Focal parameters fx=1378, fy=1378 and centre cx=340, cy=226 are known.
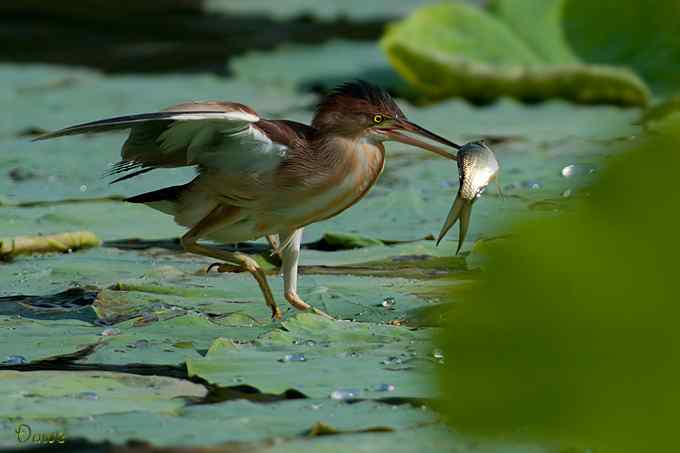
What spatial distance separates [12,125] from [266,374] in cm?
490

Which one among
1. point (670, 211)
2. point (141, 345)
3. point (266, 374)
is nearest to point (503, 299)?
point (670, 211)

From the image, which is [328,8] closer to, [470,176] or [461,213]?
[470,176]

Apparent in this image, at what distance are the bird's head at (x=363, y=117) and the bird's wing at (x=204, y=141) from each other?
0.91ft

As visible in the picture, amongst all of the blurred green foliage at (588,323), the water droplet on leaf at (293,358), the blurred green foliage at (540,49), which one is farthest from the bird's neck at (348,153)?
the blurred green foliage at (540,49)

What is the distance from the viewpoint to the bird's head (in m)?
4.96

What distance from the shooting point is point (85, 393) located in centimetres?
346

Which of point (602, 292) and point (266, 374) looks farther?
point (266, 374)

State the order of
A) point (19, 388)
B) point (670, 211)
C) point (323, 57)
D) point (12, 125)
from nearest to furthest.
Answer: point (670, 211) < point (19, 388) < point (12, 125) < point (323, 57)

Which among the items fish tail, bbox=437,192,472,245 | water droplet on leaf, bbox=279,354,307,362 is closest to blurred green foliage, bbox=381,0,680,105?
fish tail, bbox=437,192,472,245

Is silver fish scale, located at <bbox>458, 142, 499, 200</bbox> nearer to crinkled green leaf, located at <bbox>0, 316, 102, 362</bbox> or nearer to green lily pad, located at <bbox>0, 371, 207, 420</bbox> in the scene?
green lily pad, located at <bbox>0, 371, 207, 420</bbox>

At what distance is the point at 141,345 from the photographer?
13.2 ft

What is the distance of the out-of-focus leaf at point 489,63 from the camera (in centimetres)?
838

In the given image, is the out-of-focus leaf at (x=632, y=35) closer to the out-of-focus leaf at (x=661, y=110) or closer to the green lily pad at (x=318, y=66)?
the out-of-focus leaf at (x=661, y=110)

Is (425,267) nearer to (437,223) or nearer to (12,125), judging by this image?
(437,223)
